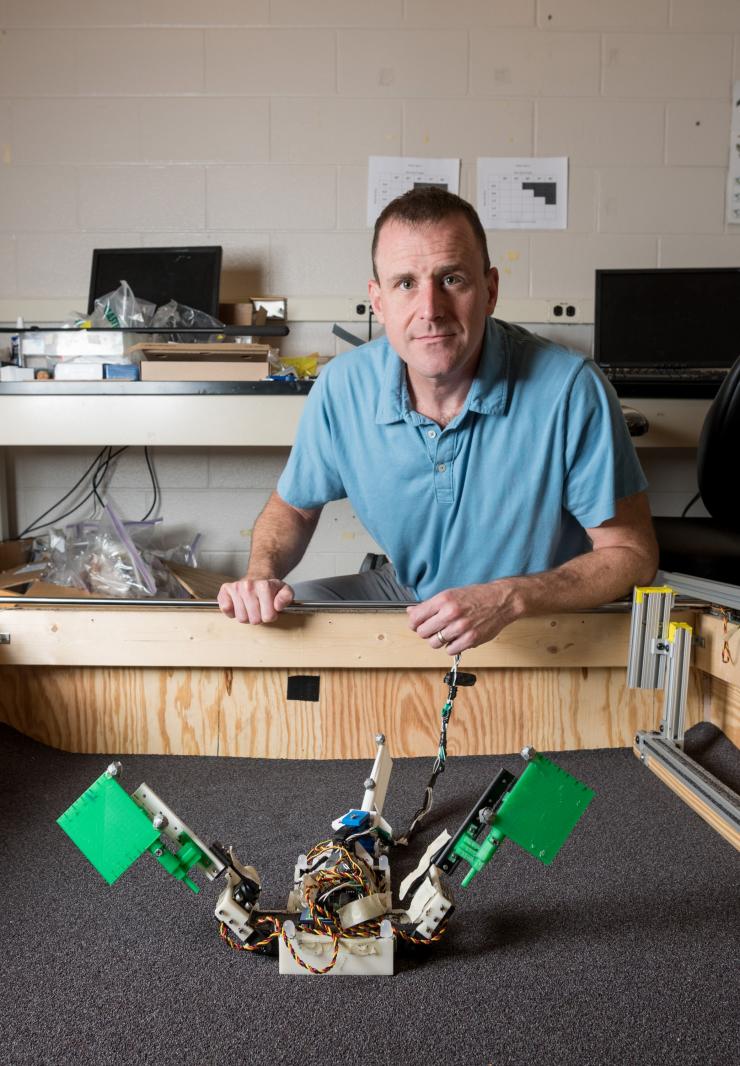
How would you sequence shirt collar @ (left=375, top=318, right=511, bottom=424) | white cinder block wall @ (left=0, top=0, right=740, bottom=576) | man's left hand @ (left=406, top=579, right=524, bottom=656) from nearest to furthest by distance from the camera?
1. man's left hand @ (left=406, top=579, right=524, bottom=656)
2. shirt collar @ (left=375, top=318, right=511, bottom=424)
3. white cinder block wall @ (left=0, top=0, right=740, bottom=576)

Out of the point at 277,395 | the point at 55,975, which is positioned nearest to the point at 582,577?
the point at 55,975

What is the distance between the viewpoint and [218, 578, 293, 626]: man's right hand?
47.1 inches

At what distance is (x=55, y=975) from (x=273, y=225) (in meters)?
2.29

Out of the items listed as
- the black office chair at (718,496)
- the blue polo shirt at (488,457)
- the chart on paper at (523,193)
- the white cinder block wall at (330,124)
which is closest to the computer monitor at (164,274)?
the white cinder block wall at (330,124)

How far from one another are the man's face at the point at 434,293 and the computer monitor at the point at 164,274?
4.13 ft

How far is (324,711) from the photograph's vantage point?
1296 mm

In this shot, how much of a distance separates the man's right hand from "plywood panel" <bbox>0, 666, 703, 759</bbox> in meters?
0.12

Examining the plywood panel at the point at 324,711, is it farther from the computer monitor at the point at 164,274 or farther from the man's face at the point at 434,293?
the computer monitor at the point at 164,274

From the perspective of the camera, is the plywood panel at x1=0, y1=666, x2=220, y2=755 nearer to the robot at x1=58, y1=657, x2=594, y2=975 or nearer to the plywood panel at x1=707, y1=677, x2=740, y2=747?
the robot at x1=58, y1=657, x2=594, y2=975

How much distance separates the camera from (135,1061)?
0.67m

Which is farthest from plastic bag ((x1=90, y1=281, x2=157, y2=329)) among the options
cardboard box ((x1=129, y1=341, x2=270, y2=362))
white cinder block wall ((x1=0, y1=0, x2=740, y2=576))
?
white cinder block wall ((x1=0, y1=0, x2=740, y2=576))

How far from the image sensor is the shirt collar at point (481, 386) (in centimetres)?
126

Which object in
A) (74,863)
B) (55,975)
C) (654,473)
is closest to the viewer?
(55,975)

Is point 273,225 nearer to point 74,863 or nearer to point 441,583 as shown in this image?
point 441,583
